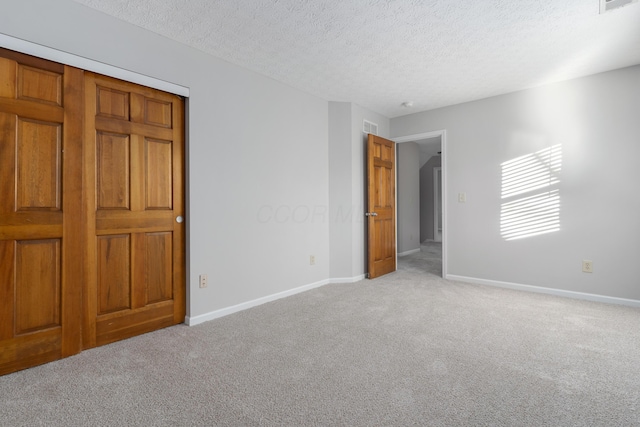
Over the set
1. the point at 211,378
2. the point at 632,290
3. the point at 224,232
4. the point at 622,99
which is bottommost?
the point at 211,378

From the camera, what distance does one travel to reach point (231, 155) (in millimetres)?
2930

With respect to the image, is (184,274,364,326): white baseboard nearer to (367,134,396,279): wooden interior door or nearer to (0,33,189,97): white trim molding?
(367,134,396,279): wooden interior door

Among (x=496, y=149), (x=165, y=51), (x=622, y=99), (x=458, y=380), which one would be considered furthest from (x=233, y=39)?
(x=622, y=99)

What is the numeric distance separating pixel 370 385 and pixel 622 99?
12.3ft

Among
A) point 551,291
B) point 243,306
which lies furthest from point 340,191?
point 551,291

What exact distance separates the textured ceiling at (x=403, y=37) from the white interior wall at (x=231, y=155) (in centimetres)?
16

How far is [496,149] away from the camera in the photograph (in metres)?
3.88

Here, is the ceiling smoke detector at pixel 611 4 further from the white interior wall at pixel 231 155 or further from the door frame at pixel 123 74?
the door frame at pixel 123 74

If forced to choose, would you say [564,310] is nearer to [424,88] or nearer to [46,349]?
[424,88]

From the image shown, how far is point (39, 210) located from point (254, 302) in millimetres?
1868

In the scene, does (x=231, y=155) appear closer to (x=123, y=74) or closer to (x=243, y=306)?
(x=123, y=74)

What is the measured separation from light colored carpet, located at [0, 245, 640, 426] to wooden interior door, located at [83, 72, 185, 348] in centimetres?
23

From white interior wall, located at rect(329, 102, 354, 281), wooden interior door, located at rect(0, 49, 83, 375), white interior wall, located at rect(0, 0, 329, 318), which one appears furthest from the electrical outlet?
white interior wall, located at rect(329, 102, 354, 281)

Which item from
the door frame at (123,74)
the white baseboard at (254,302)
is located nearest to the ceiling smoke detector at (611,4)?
the door frame at (123,74)
